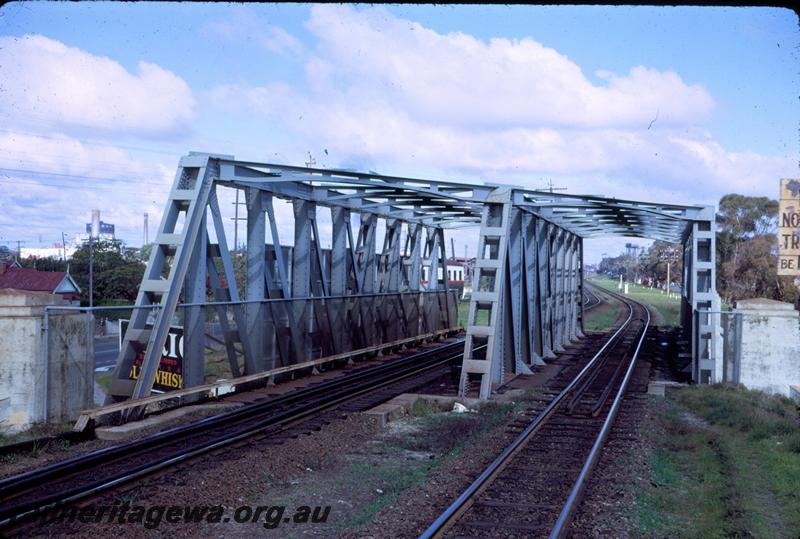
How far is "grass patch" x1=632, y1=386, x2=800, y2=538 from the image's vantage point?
23.7 feet

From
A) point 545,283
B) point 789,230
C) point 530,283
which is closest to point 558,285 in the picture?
point 545,283

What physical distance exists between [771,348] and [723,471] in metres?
7.55

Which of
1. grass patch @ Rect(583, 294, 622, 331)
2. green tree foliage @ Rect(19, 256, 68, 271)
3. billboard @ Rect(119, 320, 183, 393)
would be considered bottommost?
grass patch @ Rect(583, 294, 622, 331)

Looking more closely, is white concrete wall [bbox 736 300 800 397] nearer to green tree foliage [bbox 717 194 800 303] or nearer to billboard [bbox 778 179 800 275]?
billboard [bbox 778 179 800 275]

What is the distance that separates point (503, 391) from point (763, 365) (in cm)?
575

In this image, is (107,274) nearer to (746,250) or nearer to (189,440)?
(189,440)

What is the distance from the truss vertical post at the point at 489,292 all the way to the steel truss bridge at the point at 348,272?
0.03 meters

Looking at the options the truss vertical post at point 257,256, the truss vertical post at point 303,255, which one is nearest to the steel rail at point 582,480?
the truss vertical post at point 257,256

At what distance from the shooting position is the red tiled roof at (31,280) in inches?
1505

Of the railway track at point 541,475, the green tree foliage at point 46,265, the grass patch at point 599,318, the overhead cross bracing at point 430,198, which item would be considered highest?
the overhead cross bracing at point 430,198

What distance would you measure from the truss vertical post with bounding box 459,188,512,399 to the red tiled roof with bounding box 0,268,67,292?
30530mm

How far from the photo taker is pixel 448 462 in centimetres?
942

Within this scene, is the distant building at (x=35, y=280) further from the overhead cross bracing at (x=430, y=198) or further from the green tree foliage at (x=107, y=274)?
the overhead cross bracing at (x=430, y=198)

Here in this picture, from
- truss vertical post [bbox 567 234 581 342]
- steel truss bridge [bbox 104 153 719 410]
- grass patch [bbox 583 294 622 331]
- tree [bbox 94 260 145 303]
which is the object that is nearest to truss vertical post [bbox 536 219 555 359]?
steel truss bridge [bbox 104 153 719 410]
